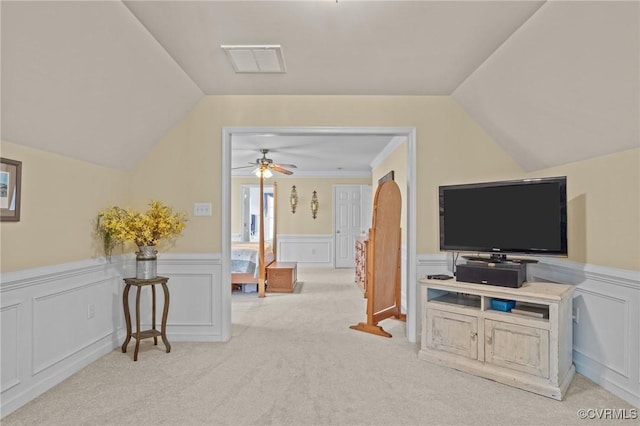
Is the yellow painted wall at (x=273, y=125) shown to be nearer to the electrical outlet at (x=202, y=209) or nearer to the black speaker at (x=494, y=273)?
A: the electrical outlet at (x=202, y=209)

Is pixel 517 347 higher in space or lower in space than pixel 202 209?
lower

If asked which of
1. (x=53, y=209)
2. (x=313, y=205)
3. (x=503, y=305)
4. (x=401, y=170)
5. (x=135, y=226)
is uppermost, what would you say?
(x=401, y=170)

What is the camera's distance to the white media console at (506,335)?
246 centimetres

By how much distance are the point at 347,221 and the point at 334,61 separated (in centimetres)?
652

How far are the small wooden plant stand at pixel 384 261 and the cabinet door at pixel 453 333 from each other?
0.80 m

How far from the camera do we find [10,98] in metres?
2.09

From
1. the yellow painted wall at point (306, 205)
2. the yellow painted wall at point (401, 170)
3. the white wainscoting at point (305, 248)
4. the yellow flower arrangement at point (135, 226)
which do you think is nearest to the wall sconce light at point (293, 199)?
the yellow painted wall at point (306, 205)

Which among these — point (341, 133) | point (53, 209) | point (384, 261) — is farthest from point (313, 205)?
point (53, 209)

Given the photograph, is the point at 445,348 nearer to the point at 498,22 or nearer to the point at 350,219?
the point at 498,22

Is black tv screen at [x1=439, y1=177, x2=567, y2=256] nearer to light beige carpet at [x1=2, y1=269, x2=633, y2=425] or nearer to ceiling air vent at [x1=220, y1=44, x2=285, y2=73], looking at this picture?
light beige carpet at [x1=2, y1=269, x2=633, y2=425]

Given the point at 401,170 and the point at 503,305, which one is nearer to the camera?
the point at 503,305

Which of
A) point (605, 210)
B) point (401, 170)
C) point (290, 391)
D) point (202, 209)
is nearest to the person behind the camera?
point (290, 391)

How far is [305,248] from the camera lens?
30.2 feet

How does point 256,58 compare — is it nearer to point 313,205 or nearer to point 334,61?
point 334,61
